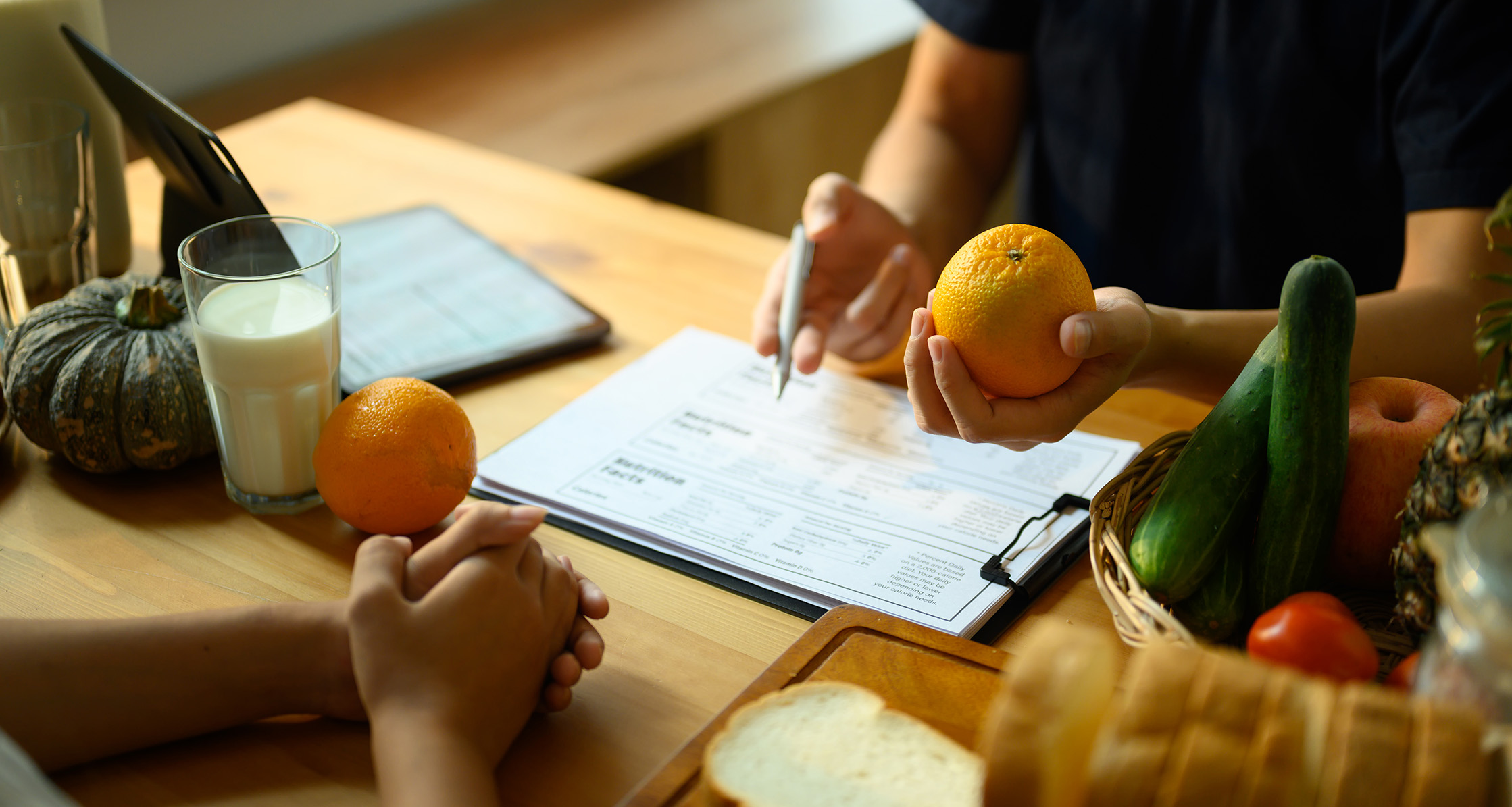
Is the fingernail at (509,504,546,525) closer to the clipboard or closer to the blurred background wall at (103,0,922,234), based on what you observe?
the clipboard

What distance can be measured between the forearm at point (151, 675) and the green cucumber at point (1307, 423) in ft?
2.06

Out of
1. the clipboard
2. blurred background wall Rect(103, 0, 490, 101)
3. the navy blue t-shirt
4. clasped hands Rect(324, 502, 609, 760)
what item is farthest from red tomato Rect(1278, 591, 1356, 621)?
blurred background wall Rect(103, 0, 490, 101)

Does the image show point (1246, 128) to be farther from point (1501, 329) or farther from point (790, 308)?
point (1501, 329)

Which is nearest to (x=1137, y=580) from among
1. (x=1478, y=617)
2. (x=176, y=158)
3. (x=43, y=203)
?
(x=1478, y=617)

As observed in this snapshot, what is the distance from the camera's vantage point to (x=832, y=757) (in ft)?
2.06

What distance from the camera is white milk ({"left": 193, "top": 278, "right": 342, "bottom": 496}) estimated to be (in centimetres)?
86

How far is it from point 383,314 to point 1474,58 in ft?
3.98

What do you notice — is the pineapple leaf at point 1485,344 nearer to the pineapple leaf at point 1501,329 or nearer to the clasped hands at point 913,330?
the pineapple leaf at point 1501,329

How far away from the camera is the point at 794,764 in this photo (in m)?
0.62

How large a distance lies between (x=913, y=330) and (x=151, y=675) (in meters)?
0.56

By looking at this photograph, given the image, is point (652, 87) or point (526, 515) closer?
point (526, 515)

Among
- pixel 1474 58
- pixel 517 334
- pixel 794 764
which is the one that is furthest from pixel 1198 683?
pixel 1474 58

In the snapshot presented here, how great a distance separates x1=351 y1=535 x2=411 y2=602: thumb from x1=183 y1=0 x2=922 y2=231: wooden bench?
1416 mm

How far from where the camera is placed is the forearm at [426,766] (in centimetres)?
60
